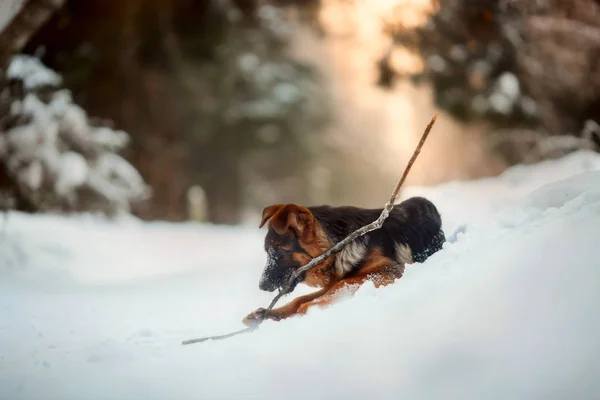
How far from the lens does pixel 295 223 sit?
1.34m

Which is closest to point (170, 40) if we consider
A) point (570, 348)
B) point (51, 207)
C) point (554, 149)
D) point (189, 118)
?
point (189, 118)

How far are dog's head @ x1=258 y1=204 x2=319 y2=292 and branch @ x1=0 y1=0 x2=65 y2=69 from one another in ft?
3.13

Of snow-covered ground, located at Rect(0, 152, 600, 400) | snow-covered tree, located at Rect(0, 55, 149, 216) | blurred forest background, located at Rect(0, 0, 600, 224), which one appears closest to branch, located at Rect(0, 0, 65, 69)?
blurred forest background, located at Rect(0, 0, 600, 224)

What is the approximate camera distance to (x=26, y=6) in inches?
66.6

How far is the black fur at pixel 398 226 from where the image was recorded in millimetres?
1343

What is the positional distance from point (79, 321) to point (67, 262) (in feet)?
0.68

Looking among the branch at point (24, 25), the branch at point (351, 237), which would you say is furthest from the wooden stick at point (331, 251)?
the branch at point (24, 25)

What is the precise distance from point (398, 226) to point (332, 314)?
0.27 m

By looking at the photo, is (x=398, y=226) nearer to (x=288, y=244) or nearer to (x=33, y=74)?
(x=288, y=244)

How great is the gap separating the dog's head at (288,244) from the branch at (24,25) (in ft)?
3.13

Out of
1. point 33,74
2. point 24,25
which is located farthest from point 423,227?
point 24,25

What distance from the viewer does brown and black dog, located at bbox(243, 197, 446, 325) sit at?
1.32 meters

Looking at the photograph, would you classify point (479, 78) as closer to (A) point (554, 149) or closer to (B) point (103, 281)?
(A) point (554, 149)

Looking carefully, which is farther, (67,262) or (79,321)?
(67,262)
